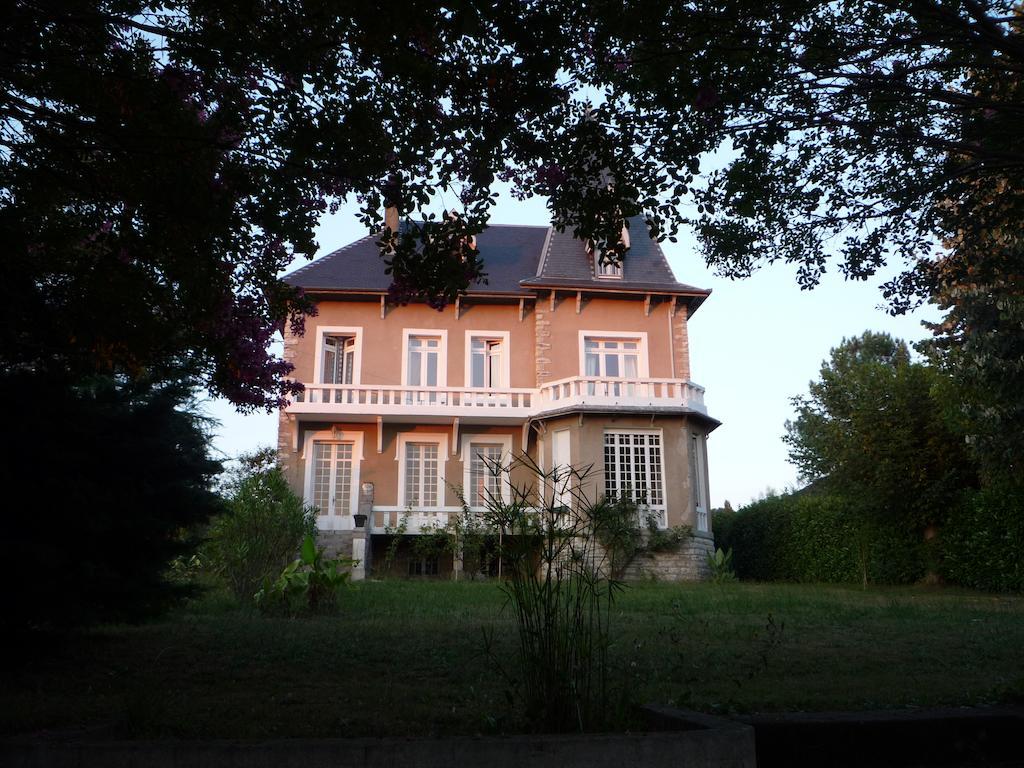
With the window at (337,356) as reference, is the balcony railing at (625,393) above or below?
below

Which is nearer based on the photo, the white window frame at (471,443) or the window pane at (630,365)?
the white window frame at (471,443)

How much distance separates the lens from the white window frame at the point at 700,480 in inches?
889

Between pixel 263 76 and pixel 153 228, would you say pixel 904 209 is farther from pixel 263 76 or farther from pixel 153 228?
pixel 153 228

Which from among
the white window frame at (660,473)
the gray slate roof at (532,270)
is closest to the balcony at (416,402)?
the white window frame at (660,473)

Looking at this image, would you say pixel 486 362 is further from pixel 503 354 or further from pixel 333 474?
pixel 333 474

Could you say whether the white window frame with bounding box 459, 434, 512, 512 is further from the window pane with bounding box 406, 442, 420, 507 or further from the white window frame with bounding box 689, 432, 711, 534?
the white window frame with bounding box 689, 432, 711, 534

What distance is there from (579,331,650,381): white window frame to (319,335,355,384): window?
6627mm

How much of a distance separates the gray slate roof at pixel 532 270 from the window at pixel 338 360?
160cm

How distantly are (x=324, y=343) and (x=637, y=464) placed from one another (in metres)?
9.55

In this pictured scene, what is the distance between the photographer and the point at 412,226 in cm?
620

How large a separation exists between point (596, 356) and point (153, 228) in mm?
18837

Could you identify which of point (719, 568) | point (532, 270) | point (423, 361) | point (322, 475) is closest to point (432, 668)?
point (719, 568)

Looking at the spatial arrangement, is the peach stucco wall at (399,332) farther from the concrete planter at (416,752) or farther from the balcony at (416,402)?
the concrete planter at (416,752)

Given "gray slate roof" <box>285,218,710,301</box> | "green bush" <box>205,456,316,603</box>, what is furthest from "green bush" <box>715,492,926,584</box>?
"green bush" <box>205,456,316,603</box>
